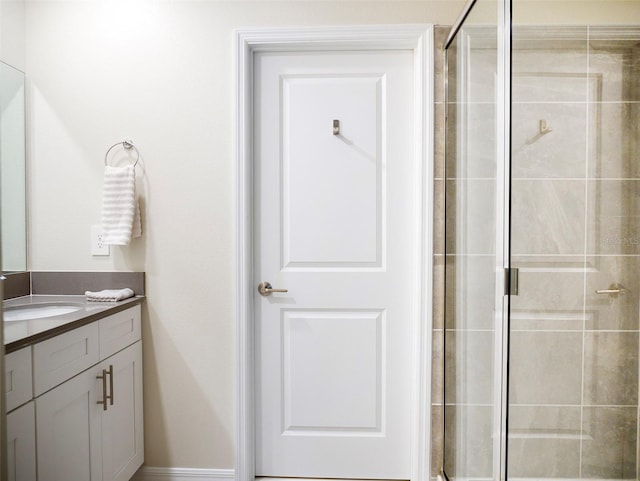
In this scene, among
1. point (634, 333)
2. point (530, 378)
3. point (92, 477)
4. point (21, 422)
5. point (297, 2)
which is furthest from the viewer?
point (297, 2)

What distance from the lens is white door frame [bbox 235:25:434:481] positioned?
1986 millimetres

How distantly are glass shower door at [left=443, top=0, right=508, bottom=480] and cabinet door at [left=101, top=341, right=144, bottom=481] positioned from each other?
4.50 feet

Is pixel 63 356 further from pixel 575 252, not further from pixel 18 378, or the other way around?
pixel 575 252

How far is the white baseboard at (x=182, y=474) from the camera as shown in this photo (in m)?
2.10

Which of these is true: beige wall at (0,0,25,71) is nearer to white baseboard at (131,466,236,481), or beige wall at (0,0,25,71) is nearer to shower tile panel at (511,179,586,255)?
white baseboard at (131,466,236,481)

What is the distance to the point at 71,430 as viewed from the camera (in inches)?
61.3

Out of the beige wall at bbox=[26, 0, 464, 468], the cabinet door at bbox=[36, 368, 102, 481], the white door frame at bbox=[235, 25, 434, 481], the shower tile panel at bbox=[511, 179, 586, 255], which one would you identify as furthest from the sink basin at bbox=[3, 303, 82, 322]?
the shower tile panel at bbox=[511, 179, 586, 255]

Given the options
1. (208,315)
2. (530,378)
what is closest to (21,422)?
(208,315)

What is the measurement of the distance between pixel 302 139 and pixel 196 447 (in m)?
1.52

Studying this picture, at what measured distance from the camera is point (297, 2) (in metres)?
2.01

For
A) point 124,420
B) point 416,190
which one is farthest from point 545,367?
Answer: point 124,420

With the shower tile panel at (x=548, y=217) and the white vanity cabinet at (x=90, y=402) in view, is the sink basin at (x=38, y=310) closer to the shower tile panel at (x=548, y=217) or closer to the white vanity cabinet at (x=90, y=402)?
the white vanity cabinet at (x=90, y=402)

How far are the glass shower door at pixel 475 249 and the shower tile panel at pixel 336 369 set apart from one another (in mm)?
326

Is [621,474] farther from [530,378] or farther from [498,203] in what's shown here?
[498,203]
